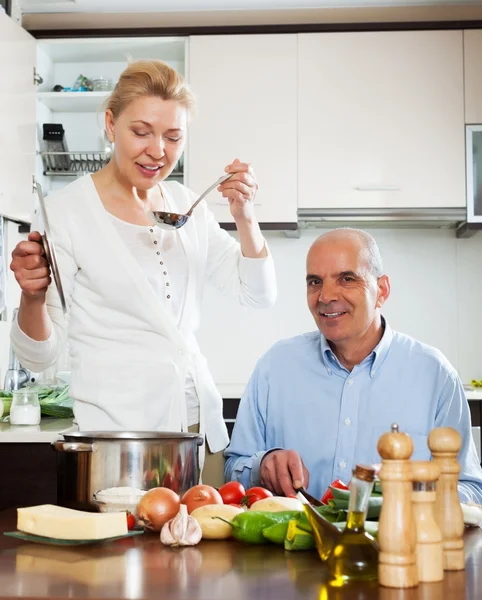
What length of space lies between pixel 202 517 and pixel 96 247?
2.78 feet

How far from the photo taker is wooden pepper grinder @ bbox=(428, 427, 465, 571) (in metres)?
1.01

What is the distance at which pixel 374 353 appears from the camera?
6.32 feet

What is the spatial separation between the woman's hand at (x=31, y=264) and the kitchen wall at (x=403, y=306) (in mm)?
2333

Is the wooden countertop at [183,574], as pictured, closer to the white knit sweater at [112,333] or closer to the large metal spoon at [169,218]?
the white knit sweater at [112,333]

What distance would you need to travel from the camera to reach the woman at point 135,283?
73.9 inches

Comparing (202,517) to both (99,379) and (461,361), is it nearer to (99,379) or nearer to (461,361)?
(99,379)

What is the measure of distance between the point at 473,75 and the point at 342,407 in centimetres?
220

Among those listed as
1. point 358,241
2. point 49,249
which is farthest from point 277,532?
point 358,241

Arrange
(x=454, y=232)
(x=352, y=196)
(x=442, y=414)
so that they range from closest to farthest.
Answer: (x=442, y=414) → (x=352, y=196) → (x=454, y=232)

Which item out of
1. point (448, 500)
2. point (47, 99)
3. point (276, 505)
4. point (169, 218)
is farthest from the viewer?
point (47, 99)

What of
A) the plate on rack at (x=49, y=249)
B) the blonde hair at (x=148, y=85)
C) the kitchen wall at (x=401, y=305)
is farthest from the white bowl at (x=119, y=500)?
the kitchen wall at (x=401, y=305)

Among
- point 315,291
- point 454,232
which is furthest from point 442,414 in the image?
point 454,232

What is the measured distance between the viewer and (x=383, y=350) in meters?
1.94

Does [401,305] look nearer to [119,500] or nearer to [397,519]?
[119,500]
